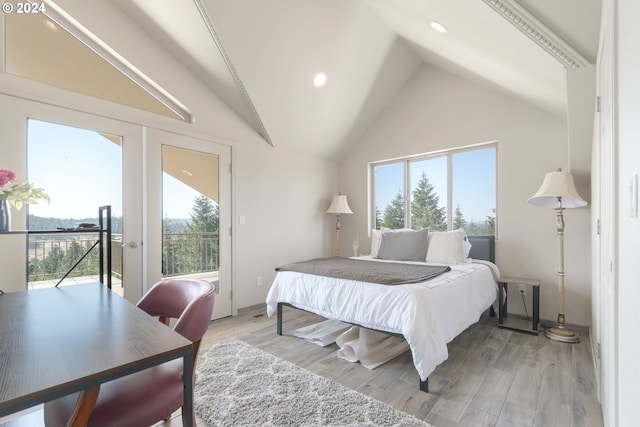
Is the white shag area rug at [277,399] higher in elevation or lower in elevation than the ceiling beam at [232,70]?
lower

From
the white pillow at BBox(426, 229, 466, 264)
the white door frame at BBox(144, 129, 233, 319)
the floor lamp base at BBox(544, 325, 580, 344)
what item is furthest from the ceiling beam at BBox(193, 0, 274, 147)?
the floor lamp base at BBox(544, 325, 580, 344)

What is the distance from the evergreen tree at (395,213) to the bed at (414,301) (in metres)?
1.20

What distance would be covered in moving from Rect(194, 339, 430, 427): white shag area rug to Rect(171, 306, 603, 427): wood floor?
13 centimetres

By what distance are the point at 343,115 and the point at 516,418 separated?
12.2 ft

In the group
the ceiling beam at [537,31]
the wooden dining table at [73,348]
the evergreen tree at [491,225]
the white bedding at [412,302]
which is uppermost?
the ceiling beam at [537,31]

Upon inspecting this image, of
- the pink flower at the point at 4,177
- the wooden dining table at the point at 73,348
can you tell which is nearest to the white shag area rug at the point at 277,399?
the wooden dining table at the point at 73,348

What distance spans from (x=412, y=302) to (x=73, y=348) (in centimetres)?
179

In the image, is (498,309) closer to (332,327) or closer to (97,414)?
(332,327)

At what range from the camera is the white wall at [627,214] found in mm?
703

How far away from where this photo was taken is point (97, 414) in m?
1.03

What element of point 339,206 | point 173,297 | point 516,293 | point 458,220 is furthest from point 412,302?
point 339,206

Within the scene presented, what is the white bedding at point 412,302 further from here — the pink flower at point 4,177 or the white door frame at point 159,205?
the pink flower at point 4,177

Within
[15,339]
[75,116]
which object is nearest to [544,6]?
[15,339]

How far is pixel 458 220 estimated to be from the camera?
3.90m
